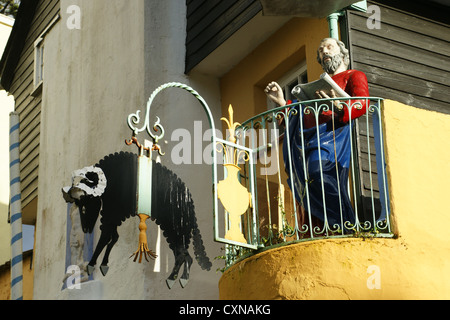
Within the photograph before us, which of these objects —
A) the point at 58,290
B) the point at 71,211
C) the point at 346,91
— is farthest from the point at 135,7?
the point at 346,91

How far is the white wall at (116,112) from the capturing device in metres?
13.1

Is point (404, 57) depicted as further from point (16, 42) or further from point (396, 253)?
point (16, 42)

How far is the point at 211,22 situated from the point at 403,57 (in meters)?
2.72

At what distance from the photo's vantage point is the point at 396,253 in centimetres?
943

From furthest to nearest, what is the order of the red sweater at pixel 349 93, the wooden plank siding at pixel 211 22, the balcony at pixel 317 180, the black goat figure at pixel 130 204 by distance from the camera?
the wooden plank siding at pixel 211 22 < the black goat figure at pixel 130 204 < the red sweater at pixel 349 93 < the balcony at pixel 317 180

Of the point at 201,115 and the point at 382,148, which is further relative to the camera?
the point at 201,115

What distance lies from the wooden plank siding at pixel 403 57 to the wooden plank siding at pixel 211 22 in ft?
4.75

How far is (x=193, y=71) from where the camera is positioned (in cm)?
1415

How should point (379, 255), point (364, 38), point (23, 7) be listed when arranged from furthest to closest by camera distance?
point (23, 7)
point (364, 38)
point (379, 255)

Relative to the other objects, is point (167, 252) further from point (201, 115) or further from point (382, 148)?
point (382, 148)

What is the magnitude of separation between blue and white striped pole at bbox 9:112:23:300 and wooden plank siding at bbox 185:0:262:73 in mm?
2661

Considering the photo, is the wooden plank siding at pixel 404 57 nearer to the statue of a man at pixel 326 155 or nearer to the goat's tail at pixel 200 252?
the statue of a man at pixel 326 155

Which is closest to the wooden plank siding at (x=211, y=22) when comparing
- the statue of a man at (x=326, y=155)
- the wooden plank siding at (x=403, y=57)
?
the wooden plank siding at (x=403, y=57)

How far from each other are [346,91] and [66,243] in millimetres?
5749
